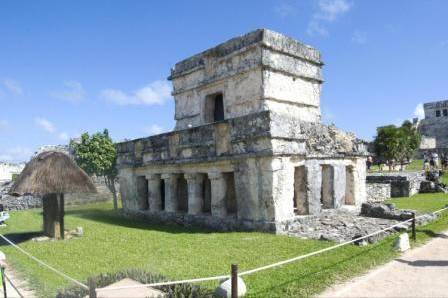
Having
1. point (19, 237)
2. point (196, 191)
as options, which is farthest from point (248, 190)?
point (19, 237)

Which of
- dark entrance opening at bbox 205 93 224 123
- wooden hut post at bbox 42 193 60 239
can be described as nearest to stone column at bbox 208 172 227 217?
wooden hut post at bbox 42 193 60 239

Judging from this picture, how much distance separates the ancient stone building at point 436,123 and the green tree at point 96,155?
148 ft

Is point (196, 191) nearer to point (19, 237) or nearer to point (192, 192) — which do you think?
point (192, 192)

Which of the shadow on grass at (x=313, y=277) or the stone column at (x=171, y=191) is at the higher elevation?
the stone column at (x=171, y=191)

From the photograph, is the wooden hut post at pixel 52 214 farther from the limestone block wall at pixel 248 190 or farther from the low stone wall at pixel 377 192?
the low stone wall at pixel 377 192

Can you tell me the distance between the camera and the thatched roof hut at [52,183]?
10.2 meters

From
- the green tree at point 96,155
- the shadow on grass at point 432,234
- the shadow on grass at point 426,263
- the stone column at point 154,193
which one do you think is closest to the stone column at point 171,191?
the stone column at point 154,193

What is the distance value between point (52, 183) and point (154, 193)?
180 inches

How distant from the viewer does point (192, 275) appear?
21.7 ft

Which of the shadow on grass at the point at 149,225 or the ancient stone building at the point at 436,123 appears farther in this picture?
the ancient stone building at the point at 436,123

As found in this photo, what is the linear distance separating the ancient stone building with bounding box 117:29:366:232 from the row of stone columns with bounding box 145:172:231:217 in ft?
0.10

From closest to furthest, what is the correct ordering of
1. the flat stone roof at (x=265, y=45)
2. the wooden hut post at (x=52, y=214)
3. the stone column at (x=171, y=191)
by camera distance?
the wooden hut post at (x=52, y=214) → the stone column at (x=171, y=191) → the flat stone roof at (x=265, y=45)

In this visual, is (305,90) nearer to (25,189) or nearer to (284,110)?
(284,110)

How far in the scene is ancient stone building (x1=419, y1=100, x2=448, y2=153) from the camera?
5369 cm
